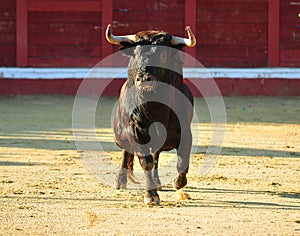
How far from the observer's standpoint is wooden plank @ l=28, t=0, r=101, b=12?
13939 mm

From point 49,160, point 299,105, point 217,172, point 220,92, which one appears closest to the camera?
point 217,172

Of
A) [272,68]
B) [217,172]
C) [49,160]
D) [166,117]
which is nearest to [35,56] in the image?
[272,68]

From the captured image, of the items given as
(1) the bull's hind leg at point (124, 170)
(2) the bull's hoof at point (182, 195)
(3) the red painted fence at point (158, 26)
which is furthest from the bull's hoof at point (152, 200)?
(3) the red painted fence at point (158, 26)

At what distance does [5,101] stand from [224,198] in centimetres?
706

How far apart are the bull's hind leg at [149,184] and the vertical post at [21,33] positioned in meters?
7.92

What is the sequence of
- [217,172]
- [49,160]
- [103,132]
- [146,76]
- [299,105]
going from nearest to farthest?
[146,76], [217,172], [49,160], [103,132], [299,105]

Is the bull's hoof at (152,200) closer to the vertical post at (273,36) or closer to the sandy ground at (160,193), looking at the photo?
the sandy ground at (160,193)

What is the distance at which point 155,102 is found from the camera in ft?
20.1

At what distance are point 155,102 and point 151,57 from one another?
30cm

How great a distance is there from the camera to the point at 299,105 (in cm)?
1248

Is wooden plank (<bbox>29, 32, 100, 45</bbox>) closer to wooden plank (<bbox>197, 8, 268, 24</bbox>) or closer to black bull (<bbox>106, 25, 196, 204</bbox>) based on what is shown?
wooden plank (<bbox>197, 8, 268, 24</bbox>)

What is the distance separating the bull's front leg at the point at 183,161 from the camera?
20.5 ft

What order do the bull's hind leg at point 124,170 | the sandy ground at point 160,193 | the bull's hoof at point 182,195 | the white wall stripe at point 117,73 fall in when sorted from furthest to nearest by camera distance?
1. the white wall stripe at point 117,73
2. the bull's hind leg at point 124,170
3. the bull's hoof at point 182,195
4. the sandy ground at point 160,193

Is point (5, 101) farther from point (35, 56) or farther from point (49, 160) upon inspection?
point (49, 160)
